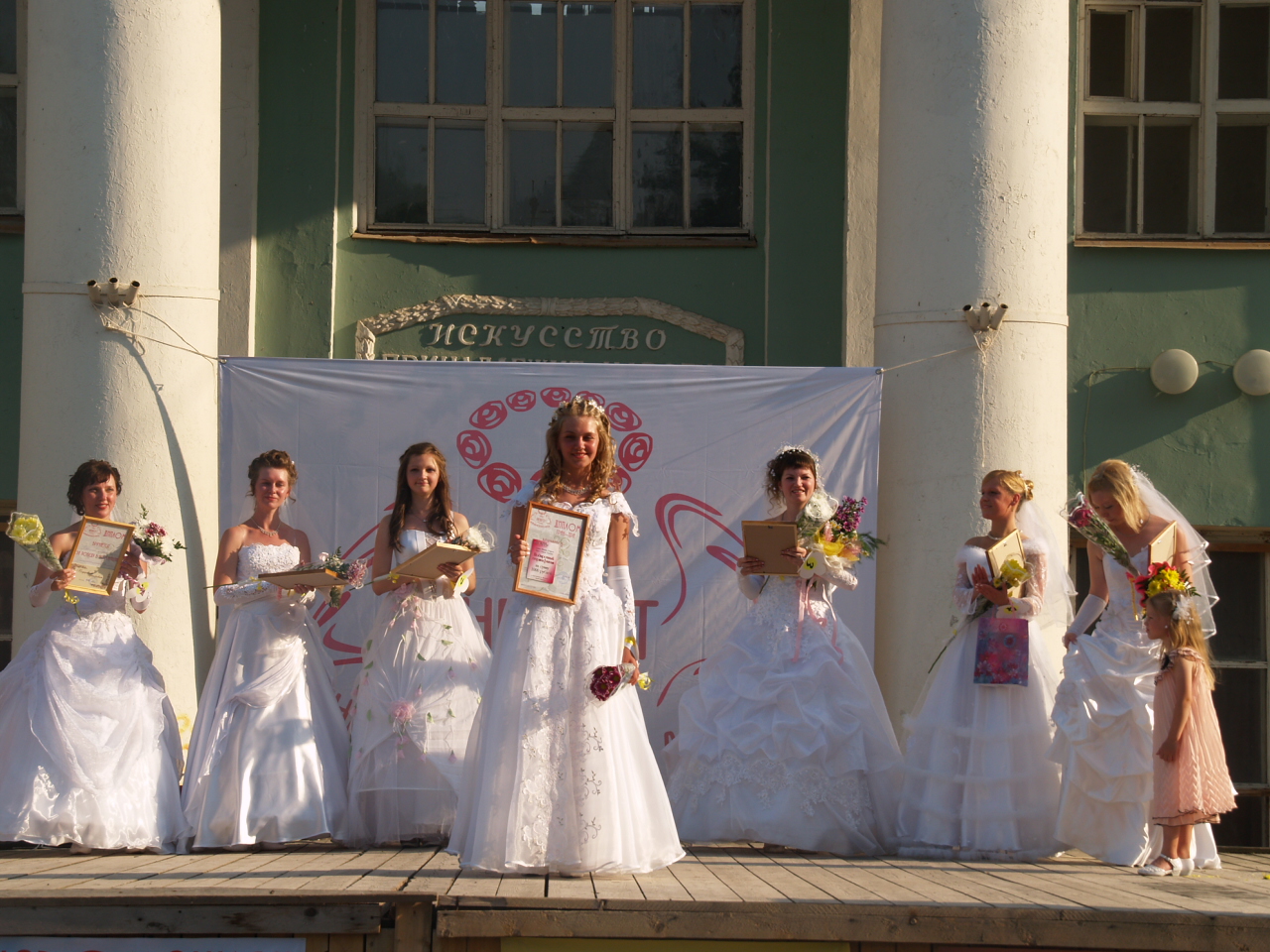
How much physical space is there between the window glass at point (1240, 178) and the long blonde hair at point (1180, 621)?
14.1 feet

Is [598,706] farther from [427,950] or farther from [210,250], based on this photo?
[210,250]

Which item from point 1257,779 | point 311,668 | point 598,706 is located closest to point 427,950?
point 598,706

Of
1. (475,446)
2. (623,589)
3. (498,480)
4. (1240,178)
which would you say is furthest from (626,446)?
(1240,178)

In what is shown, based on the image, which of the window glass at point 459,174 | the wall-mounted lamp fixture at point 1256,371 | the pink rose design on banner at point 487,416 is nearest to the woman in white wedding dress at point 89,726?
the pink rose design on banner at point 487,416

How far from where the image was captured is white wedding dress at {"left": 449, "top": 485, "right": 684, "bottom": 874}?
526 centimetres

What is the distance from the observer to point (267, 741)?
6.43 metres

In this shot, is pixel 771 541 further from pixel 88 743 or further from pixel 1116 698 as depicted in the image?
pixel 88 743

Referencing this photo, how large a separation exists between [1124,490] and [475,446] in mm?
3577

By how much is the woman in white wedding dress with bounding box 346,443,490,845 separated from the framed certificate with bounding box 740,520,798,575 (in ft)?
4.27

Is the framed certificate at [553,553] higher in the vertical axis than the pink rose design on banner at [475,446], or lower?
lower

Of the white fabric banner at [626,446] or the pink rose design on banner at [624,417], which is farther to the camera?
the pink rose design on banner at [624,417]

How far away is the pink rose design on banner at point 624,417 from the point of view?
7.98 m

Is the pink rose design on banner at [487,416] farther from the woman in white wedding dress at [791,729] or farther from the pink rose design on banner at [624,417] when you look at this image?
the woman in white wedding dress at [791,729]

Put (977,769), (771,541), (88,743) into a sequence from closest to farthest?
(88,743)
(977,769)
(771,541)
